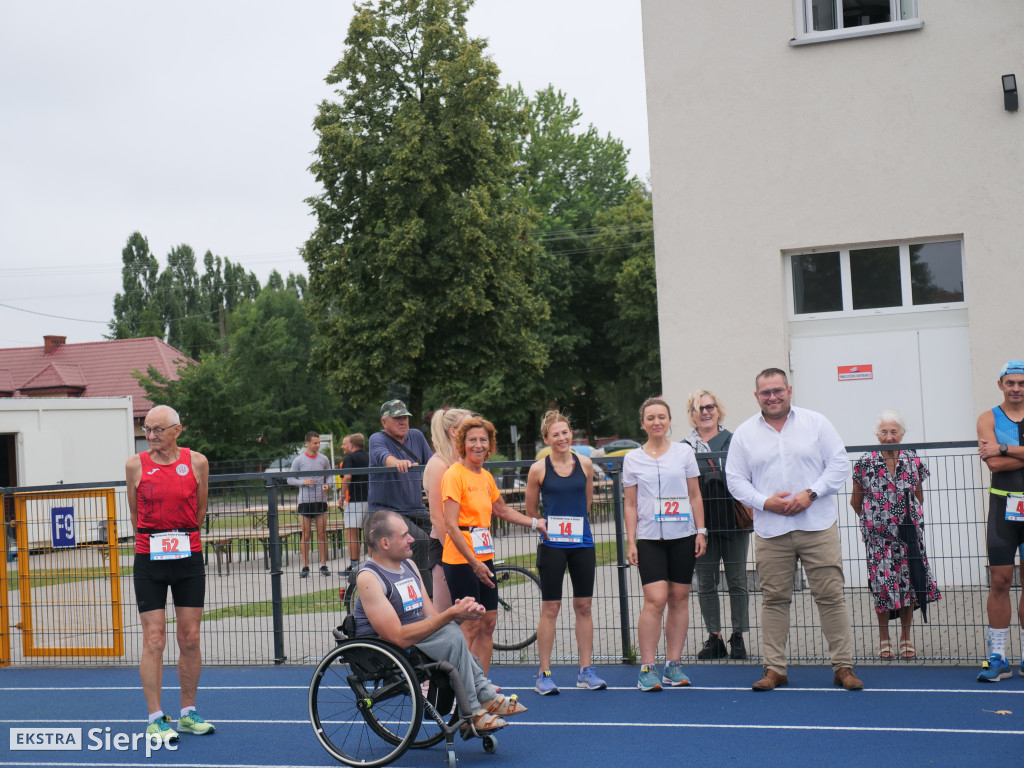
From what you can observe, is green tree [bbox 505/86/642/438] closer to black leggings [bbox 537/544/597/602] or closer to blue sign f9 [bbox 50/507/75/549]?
blue sign f9 [bbox 50/507/75/549]

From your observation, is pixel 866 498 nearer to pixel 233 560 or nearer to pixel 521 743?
pixel 521 743

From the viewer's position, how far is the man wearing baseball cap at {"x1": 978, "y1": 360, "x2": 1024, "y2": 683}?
6.89 meters

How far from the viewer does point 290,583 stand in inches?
348

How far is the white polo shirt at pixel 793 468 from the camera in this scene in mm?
7004

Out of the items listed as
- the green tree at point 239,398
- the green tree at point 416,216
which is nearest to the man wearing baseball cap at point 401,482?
the green tree at point 416,216

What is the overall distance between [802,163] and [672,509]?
5.42m

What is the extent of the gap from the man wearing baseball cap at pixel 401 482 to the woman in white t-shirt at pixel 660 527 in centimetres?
183

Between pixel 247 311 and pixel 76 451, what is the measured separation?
33485mm

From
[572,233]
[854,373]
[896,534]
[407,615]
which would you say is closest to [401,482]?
[407,615]

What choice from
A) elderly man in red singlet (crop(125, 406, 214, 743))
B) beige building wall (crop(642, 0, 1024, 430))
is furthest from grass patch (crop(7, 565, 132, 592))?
beige building wall (crop(642, 0, 1024, 430))

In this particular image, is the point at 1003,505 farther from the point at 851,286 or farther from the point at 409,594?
the point at 851,286

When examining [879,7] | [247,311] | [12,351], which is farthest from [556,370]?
[879,7]

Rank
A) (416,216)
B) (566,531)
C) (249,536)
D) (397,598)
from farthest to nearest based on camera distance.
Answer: (416,216) < (249,536) < (566,531) < (397,598)

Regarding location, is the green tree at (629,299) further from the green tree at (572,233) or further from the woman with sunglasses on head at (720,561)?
the woman with sunglasses on head at (720,561)
